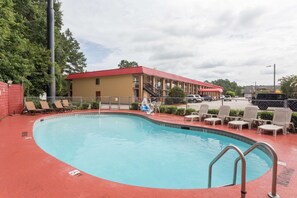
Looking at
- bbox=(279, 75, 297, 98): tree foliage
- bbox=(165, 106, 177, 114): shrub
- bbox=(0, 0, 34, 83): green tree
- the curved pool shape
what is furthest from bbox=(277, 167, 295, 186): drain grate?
bbox=(279, 75, 297, 98): tree foliage

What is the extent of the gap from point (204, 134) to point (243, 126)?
1.99 meters

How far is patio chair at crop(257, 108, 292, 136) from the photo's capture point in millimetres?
7412

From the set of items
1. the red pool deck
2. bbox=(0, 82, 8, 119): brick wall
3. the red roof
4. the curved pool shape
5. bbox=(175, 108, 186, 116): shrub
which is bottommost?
the curved pool shape

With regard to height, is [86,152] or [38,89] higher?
[38,89]

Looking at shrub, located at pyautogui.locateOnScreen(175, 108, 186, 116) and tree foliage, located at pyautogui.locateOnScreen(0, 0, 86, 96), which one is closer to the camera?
tree foliage, located at pyautogui.locateOnScreen(0, 0, 86, 96)

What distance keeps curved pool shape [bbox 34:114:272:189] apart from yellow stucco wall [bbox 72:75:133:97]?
15.7m

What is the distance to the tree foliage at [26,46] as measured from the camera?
1349cm

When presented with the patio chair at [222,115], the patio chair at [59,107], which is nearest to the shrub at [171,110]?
the patio chair at [222,115]

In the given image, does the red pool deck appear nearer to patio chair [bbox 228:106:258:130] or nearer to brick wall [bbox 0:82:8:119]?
patio chair [bbox 228:106:258:130]

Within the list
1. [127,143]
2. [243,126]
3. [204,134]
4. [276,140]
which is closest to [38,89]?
[127,143]

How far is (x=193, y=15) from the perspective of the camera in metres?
11.2

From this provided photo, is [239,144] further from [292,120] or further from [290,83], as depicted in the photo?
[290,83]

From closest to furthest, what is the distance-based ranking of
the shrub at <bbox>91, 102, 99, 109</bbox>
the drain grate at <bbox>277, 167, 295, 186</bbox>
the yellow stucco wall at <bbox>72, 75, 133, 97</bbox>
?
1. the drain grate at <bbox>277, 167, 295, 186</bbox>
2. the shrub at <bbox>91, 102, 99, 109</bbox>
3. the yellow stucco wall at <bbox>72, 75, 133, 97</bbox>

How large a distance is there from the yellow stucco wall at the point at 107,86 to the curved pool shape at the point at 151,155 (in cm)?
1570
